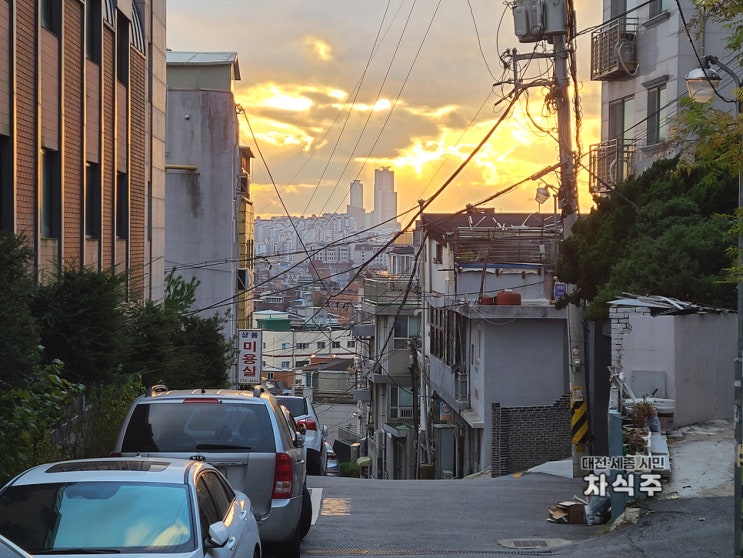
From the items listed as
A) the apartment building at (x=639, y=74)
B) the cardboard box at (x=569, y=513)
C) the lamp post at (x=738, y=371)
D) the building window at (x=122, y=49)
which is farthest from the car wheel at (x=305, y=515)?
the building window at (x=122, y=49)

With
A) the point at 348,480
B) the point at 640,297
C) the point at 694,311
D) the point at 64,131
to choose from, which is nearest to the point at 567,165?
the point at 640,297

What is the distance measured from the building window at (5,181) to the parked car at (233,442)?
6.66 metres

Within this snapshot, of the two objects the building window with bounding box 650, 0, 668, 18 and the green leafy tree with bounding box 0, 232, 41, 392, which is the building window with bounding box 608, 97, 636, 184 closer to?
the building window with bounding box 650, 0, 668, 18

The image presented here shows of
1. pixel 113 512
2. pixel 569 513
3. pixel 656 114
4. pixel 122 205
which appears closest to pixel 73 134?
pixel 122 205

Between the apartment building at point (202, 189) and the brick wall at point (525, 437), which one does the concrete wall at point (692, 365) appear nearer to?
the brick wall at point (525, 437)

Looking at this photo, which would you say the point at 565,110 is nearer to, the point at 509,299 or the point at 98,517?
the point at 509,299

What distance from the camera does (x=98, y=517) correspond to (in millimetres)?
6816

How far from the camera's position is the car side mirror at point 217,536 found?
6781 millimetres

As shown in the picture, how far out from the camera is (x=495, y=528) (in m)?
13.9

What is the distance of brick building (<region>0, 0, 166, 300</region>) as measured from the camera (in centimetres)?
1628

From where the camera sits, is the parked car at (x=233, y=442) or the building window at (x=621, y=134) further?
the building window at (x=621, y=134)

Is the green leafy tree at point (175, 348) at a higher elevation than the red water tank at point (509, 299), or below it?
below

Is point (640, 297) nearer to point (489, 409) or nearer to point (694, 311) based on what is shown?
→ point (694, 311)

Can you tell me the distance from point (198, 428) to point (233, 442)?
0.38 meters
